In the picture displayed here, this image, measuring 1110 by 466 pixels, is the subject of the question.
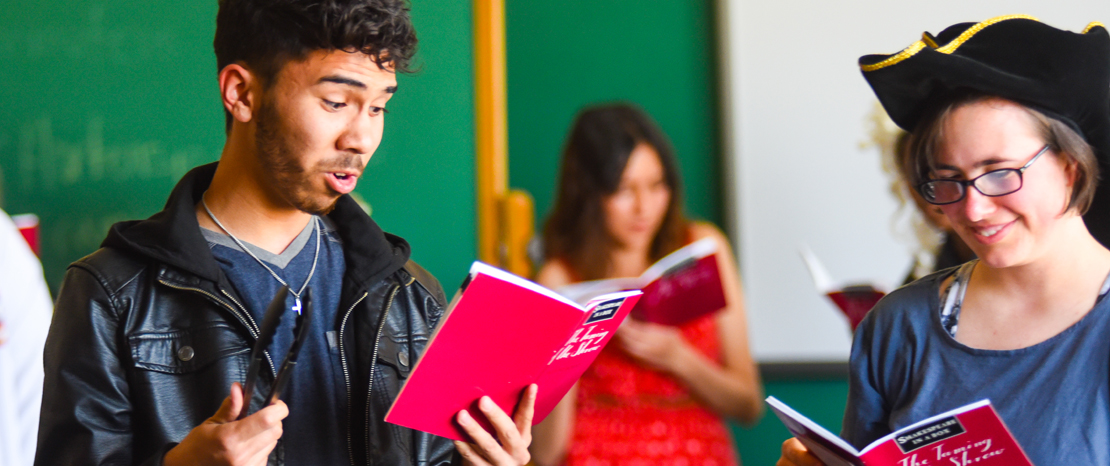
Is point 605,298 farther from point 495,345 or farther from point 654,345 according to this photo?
point 654,345

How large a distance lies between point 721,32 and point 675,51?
6.8 inches

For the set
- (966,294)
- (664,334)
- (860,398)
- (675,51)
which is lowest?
(664,334)

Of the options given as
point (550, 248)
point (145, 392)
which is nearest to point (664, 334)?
point (550, 248)

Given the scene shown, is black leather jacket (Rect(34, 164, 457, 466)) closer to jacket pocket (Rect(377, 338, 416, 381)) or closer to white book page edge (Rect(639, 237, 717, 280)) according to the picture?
jacket pocket (Rect(377, 338, 416, 381))

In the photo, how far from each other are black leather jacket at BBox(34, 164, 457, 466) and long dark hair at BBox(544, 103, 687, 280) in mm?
896

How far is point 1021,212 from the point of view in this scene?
101 centimetres

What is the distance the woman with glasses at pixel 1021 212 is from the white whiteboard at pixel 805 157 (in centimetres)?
145

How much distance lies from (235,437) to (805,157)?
6.72ft

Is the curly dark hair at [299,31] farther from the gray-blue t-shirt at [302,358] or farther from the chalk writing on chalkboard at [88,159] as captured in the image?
the chalk writing on chalkboard at [88,159]

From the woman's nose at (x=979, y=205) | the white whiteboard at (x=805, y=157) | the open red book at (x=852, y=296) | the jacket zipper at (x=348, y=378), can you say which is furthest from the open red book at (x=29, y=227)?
the white whiteboard at (x=805, y=157)

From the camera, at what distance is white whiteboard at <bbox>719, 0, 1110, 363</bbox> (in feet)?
8.14

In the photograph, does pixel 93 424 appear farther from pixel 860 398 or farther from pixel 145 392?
pixel 860 398

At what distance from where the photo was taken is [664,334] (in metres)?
1.89

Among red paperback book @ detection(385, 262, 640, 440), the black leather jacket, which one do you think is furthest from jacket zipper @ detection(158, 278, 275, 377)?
red paperback book @ detection(385, 262, 640, 440)
